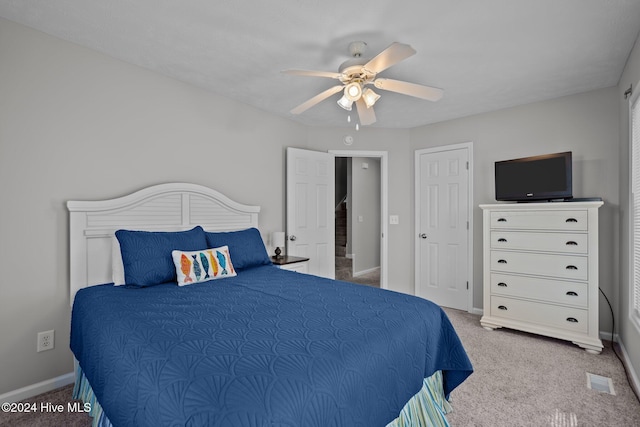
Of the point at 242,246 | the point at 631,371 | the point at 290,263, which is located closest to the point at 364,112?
the point at 242,246

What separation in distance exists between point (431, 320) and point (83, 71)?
291cm

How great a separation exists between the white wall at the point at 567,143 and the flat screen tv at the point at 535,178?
30cm

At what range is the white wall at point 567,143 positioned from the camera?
3.04 meters

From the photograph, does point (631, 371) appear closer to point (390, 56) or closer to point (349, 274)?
point (390, 56)

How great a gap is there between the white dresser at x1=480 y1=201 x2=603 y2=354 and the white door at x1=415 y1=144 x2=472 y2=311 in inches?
24.8

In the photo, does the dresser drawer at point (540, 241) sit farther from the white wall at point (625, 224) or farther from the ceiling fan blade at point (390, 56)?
the ceiling fan blade at point (390, 56)

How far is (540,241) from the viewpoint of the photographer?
9.96 feet

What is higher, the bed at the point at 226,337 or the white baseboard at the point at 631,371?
the bed at the point at 226,337

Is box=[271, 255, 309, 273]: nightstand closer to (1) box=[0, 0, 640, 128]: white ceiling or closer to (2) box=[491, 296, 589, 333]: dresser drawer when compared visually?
(1) box=[0, 0, 640, 128]: white ceiling

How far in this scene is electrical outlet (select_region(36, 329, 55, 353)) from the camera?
2154 millimetres

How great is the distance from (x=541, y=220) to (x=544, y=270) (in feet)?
1.53

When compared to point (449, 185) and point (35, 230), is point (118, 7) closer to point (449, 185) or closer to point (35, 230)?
point (35, 230)

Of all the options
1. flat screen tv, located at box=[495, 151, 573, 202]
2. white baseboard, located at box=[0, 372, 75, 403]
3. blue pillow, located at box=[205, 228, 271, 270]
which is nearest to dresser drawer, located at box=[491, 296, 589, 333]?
flat screen tv, located at box=[495, 151, 573, 202]

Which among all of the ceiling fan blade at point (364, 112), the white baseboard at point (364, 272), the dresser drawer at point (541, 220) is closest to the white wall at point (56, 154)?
the ceiling fan blade at point (364, 112)
